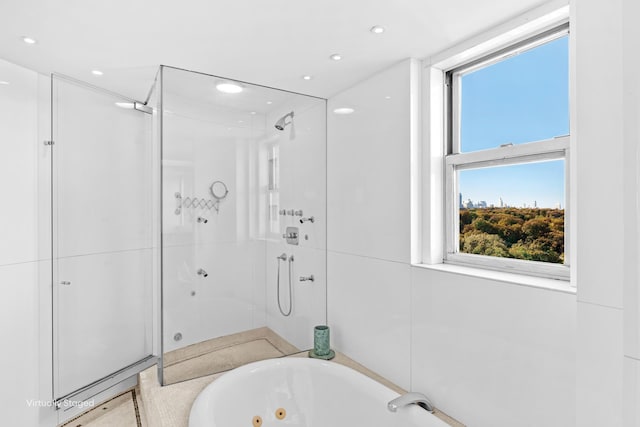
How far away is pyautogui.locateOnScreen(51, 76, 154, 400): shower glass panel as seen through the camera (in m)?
2.32

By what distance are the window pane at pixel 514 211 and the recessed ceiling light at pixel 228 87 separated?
1499 mm

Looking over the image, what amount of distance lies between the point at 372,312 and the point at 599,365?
1653 mm

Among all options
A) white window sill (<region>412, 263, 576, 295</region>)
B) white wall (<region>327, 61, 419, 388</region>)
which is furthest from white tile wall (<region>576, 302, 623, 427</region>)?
white wall (<region>327, 61, 419, 388</region>)

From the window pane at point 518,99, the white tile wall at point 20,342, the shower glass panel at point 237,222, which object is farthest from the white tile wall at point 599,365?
the white tile wall at point 20,342

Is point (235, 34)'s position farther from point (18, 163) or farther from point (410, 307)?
point (410, 307)

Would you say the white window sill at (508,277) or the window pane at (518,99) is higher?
the window pane at (518,99)

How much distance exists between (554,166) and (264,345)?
6.77ft

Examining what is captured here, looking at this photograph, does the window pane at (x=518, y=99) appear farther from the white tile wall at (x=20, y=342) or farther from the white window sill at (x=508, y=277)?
the white tile wall at (x=20, y=342)

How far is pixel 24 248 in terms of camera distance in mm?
2223

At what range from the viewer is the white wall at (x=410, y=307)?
1.47m

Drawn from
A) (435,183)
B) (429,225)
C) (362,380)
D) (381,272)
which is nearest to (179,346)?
(362,380)

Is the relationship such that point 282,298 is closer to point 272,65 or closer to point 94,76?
point 272,65

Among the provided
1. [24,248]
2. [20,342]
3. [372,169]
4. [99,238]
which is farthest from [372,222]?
[20,342]

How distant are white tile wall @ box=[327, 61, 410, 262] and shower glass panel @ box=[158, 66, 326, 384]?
15cm
